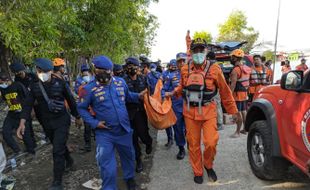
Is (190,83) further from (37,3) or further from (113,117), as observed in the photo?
(37,3)

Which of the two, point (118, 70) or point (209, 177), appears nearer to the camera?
point (209, 177)

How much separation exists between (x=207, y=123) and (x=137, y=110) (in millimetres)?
1326

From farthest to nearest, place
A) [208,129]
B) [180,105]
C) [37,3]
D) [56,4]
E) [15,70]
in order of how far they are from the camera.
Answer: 1. [15,70]
2. [180,105]
3. [56,4]
4. [37,3]
5. [208,129]

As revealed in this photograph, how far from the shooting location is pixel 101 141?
3949 mm

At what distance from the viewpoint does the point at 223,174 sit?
15.6 ft

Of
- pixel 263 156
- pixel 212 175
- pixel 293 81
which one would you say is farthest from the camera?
pixel 212 175

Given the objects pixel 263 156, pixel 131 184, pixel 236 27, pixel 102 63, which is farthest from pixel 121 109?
pixel 236 27

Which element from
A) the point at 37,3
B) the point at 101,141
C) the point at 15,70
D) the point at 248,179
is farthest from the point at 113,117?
the point at 15,70

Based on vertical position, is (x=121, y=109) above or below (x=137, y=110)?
above

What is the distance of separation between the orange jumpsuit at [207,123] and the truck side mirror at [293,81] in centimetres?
103

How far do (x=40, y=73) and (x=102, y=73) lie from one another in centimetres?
111

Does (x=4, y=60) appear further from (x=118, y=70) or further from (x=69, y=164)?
(x=69, y=164)

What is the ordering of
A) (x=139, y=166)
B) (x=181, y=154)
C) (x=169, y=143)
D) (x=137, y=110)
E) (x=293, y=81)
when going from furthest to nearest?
(x=169, y=143) → (x=181, y=154) → (x=137, y=110) → (x=139, y=166) → (x=293, y=81)

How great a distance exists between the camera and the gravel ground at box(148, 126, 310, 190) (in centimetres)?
430
